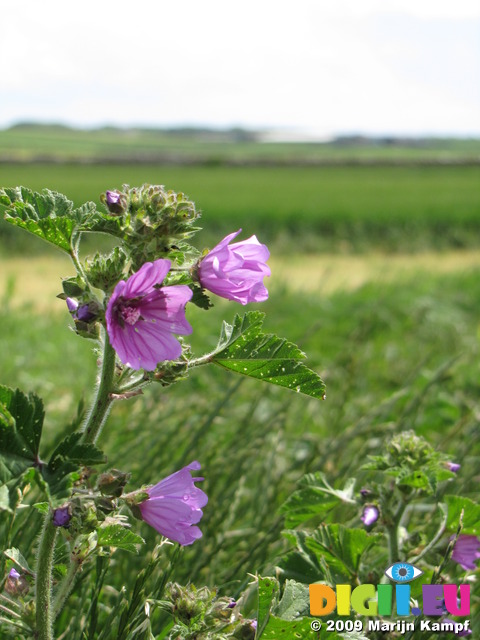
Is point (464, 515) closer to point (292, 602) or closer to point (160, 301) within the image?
point (292, 602)

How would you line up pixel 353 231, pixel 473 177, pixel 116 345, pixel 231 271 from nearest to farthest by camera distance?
pixel 116 345
pixel 231 271
pixel 353 231
pixel 473 177

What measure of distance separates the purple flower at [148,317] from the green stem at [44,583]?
25cm

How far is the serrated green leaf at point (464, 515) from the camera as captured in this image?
1404 millimetres

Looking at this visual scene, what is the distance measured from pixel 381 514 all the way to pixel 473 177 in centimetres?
3456

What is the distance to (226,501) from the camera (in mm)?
2145

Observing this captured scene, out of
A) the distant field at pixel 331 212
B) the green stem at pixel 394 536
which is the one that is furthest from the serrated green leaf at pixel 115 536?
the distant field at pixel 331 212

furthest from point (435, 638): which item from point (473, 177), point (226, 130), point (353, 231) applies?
point (226, 130)

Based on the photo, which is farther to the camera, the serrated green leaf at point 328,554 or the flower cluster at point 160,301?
the serrated green leaf at point 328,554

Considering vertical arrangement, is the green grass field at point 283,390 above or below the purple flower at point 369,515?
below

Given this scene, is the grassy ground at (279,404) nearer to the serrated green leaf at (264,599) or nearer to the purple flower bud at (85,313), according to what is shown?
the serrated green leaf at (264,599)

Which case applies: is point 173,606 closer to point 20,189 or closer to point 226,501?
point 20,189

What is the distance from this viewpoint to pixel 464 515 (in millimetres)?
1406

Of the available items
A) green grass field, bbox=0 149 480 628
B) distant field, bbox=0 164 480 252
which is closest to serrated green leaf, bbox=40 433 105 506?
green grass field, bbox=0 149 480 628
